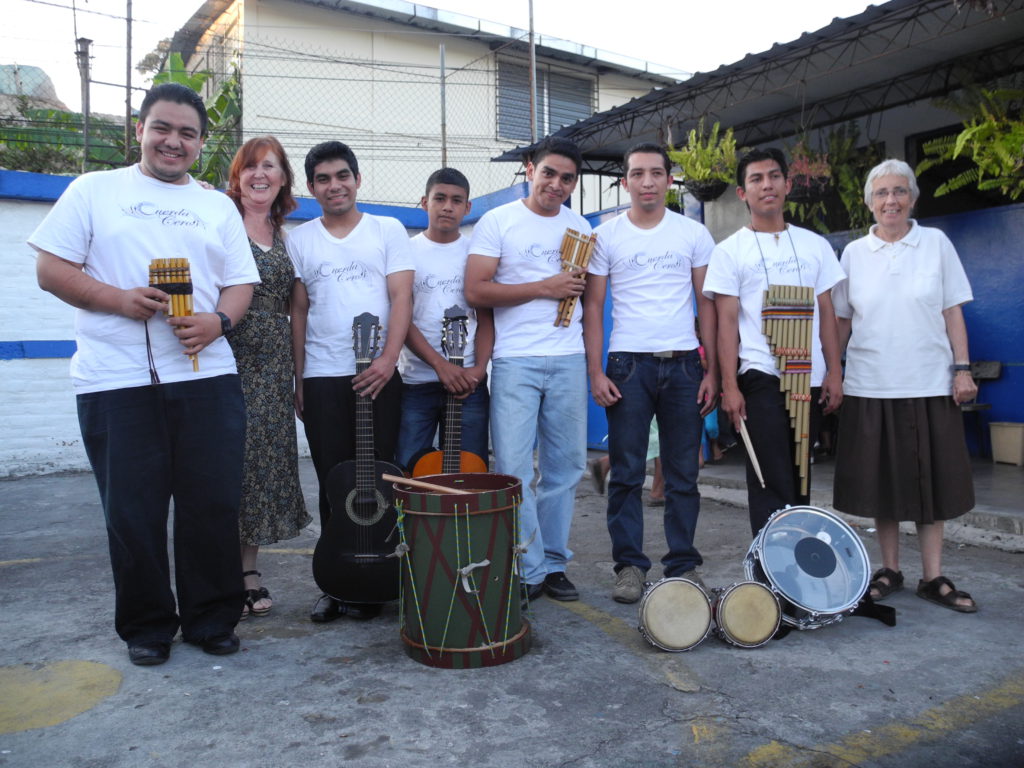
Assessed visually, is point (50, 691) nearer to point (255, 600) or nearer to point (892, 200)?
point (255, 600)

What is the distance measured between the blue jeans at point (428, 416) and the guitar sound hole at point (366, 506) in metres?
0.40

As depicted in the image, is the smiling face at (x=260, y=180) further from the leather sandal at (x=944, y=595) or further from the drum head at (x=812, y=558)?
the leather sandal at (x=944, y=595)

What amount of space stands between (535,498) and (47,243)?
2.53m

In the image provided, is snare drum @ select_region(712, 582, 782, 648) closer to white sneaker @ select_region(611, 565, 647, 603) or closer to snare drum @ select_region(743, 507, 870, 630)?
snare drum @ select_region(743, 507, 870, 630)

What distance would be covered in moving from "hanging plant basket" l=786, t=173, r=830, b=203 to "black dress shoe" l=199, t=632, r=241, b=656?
24.0ft

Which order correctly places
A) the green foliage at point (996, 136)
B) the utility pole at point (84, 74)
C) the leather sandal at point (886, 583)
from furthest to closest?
1. the utility pole at point (84, 74)
2. the green foliage at point (996, 136)
3. the leather sandal at point (886, 583)

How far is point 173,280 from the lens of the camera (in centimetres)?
336

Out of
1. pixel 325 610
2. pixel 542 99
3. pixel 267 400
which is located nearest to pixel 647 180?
pixel 267 400

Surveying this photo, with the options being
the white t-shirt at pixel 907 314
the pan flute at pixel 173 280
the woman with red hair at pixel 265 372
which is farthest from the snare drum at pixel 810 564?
the pan flute at pixel 173 280

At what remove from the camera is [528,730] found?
2789mm

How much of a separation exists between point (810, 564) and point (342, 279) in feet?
8.48

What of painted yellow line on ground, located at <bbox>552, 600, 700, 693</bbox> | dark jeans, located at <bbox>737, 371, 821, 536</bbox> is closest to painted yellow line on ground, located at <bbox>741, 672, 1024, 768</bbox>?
painted yellow line on ground, located at <bbox>552, 600, 700, 693</bbox>

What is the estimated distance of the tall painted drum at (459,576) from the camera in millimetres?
3342

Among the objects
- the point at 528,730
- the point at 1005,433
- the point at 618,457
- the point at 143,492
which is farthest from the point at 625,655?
the point at 1005,433
